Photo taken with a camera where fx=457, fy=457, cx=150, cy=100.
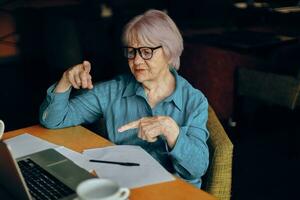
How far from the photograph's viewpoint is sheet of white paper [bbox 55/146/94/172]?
1434mm

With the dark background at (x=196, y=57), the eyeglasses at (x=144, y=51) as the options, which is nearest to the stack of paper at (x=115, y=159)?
the eyeglasses at (x=144, y=51)

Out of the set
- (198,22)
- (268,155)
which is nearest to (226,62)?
(268,155)

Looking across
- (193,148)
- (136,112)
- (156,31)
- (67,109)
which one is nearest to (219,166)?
(193,148)

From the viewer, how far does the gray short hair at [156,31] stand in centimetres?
168

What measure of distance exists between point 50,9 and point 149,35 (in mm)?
4399

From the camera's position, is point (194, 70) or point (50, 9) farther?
point (50, 9)

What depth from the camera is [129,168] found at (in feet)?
4.61

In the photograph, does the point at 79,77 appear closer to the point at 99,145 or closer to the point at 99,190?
the point at 99,145

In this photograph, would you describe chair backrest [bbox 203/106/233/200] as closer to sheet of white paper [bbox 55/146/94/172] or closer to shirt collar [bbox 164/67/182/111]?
shirt collar [bbox 164/67/182/111]

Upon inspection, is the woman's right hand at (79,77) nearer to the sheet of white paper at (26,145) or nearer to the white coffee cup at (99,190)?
the sheet of white paper at (26,145)

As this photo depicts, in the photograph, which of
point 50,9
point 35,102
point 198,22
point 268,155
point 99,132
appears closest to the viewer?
point 99,132

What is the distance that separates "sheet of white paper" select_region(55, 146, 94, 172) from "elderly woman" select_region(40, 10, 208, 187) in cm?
20

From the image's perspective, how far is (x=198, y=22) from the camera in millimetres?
5129

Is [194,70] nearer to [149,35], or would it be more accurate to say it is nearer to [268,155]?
[268,155]
